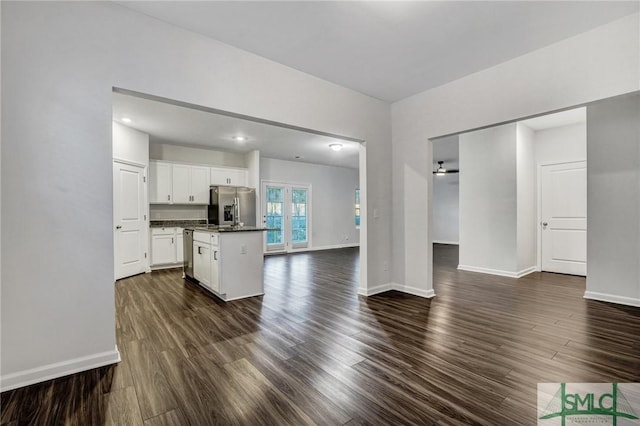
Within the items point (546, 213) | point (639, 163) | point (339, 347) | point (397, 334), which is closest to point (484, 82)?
point (639, 163)

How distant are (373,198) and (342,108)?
51.5 inches

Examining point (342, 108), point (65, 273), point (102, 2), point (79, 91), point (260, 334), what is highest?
point (102, 2)

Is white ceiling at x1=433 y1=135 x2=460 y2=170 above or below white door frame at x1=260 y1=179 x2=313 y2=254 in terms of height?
above

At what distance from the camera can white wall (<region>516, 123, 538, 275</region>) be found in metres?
5.09

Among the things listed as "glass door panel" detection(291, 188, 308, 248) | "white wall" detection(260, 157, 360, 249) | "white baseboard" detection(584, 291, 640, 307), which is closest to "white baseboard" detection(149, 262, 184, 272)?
"white wall" detection(260, 157, 360, 249)

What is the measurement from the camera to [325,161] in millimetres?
8727

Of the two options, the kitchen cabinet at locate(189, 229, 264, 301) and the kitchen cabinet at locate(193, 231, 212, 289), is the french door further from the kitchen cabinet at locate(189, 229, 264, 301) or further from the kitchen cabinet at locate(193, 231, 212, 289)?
the kitchen cabinet at locate(189, 229, 264, 301)

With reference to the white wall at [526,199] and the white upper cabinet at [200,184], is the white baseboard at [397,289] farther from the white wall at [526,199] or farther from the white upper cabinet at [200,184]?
the white upper cabinet at [200,184]

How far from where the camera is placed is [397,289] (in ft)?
13.9

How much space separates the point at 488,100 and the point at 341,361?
321 centimetres

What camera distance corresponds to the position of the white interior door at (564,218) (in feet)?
16.6

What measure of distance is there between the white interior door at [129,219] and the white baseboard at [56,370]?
3.43 m

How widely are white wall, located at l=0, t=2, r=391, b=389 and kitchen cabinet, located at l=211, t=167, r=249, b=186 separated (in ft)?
15.3

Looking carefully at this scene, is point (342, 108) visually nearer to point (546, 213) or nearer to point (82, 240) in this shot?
point (82, 240)
